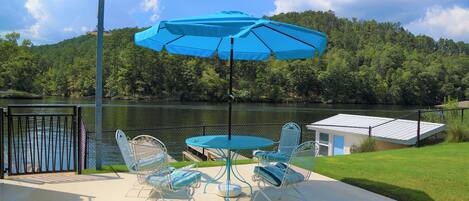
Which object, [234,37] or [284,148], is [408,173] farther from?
[234,37]

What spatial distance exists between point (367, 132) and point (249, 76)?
76946mm

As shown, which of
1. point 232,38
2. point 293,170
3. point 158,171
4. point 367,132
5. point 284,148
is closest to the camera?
point 158,171

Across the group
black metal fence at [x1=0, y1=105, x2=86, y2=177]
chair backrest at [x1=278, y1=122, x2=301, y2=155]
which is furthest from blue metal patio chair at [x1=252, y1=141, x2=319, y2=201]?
black metal fence at [x1=0, y1=105, x2=86, y2=177]

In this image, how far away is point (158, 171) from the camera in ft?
15.1

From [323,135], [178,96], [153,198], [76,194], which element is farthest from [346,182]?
[178,96]

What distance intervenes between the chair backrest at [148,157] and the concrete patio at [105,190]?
472 millimetres

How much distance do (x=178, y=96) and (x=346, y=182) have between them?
7741cm

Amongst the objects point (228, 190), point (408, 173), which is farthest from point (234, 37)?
point (408, 173)

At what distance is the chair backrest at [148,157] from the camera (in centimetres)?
457

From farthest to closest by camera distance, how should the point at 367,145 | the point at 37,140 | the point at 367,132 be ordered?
1. the point at 367,132
2. the point at 367,145
3. the point at 37,140

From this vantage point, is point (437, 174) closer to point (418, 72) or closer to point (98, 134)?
point (98, 134)

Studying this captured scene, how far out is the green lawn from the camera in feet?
18.5

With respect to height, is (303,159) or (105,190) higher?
(303,159)

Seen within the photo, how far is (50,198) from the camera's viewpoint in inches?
192
